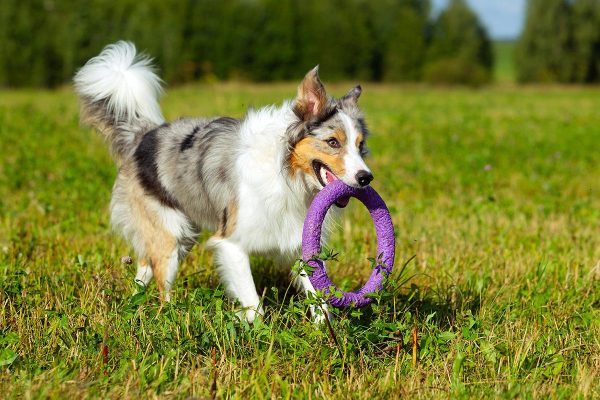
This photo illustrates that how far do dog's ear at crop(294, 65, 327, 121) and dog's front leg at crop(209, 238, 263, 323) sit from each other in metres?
0.91

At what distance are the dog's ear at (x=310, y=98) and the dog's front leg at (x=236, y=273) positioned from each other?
913mm

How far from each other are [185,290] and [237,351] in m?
0.89

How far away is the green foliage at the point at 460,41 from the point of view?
54250 mm

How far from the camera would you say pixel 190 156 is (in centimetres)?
477

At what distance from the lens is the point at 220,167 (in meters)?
4.50

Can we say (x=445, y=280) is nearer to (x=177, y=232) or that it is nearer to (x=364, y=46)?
(x=177, y=232)

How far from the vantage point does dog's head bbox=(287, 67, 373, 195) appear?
3.90 m

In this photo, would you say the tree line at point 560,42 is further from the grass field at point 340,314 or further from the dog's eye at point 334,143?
the dog's eye at point 334,143

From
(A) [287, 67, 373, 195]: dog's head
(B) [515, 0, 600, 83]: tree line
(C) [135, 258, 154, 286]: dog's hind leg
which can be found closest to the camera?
(A) [287, 67, 373, 195]: dog's head

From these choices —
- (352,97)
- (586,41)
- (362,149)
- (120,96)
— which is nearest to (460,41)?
(586,41)

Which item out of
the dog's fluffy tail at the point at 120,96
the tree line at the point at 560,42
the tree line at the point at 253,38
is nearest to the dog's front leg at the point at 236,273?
the dog's fluffy tail at the point at 120,96

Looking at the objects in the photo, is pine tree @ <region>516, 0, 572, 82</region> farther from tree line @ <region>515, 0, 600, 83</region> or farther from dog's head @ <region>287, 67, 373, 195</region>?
dog's head @ <region>287, 67, 373, 195</region>

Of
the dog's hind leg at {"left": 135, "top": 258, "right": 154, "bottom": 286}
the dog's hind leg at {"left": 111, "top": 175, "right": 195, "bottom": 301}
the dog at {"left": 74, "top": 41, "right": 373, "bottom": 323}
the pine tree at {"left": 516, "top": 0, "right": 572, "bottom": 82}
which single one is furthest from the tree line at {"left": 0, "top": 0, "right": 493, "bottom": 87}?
the dog's hind leg at {"left": 135, "top": 258, "right": 154, "bottom": 286}

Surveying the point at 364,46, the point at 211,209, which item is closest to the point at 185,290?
the point at 211,209
